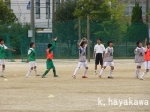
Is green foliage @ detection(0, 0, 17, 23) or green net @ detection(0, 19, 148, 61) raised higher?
green foliage @ detection(0, 0, 17, 23)

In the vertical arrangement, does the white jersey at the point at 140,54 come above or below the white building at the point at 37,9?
below

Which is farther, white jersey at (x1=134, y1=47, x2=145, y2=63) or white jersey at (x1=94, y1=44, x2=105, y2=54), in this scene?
white jersey at (x1=94, y1=44, x2=105, y2=54)

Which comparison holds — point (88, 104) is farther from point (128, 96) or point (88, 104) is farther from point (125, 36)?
point (125, 36)

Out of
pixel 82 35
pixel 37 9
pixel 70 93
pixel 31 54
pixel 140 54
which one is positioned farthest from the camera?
pixel 37 9

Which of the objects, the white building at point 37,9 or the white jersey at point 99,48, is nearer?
the white jersey at point 99,48

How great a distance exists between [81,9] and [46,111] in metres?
38.3

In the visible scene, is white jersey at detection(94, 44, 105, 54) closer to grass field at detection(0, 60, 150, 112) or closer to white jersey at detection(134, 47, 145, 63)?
grass field at detection(0, 60, 150, 112)

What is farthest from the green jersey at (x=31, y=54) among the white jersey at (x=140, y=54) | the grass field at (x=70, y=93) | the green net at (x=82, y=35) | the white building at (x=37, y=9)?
the white building at (x=37, y=9)

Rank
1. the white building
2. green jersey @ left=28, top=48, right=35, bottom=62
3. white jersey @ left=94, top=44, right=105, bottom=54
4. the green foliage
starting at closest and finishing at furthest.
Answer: green jersey @ left=28, top=48, right=35, bottom=62 < white jersey @ left=94, top=44, right=105, bottom=54 < the green foliage < the white building

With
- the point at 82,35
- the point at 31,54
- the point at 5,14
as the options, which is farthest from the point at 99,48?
the point at 5,14

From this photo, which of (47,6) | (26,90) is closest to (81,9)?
(47,6)

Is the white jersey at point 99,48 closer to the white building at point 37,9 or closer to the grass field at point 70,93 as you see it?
the grass field at point 70,93

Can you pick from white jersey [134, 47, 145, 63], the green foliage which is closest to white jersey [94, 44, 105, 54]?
white jersey [134, 47, 145, 63]

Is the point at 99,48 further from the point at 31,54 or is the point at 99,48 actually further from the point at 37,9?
the point at 37,9
